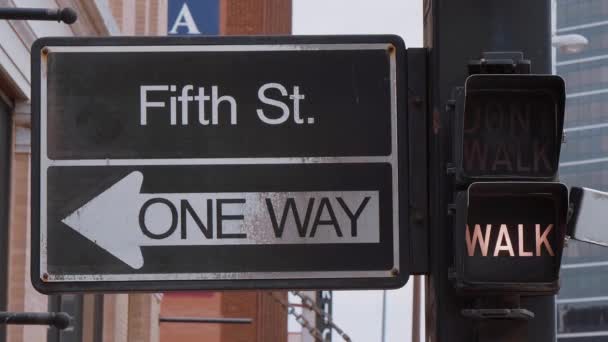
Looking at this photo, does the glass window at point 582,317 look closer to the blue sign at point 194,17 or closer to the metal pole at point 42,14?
the blue sign at point 194,17

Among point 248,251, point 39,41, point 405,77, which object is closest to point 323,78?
point 405,77

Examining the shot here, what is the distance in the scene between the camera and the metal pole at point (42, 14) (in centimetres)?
820

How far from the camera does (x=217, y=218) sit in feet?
16.2

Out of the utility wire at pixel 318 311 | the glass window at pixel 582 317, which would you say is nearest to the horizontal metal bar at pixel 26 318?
the utility wire at pixel 318 311

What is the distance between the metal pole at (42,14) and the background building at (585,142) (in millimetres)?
42995

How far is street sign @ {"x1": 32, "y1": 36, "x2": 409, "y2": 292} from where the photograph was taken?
4.92 meters

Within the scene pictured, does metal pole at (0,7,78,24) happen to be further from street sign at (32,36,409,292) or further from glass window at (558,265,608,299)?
glass window at (558,265,608,299)

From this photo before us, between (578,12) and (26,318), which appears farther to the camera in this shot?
(578,12)

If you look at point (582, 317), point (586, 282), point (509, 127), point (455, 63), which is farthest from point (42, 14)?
point (586, 282)

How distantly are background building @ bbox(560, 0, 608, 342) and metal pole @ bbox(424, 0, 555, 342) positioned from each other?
46.1 m

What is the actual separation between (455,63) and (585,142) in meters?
48.9

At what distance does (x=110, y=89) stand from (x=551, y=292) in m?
1.62

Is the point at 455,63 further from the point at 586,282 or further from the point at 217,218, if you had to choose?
the point at 586,282

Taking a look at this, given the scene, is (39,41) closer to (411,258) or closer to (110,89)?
(110,89)
